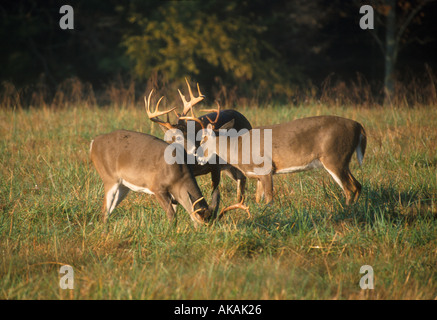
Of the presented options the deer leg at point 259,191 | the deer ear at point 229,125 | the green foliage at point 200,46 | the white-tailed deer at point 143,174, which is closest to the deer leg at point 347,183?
the deer leg at point 259,191

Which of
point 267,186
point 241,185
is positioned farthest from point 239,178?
point 267,186

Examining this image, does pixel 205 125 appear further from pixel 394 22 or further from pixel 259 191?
pixel 394 22

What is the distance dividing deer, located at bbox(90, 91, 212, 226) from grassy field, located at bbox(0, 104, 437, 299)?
6.8 inches

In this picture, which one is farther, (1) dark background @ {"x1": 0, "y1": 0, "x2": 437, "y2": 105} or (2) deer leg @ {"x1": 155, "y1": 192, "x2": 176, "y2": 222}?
(1) dark background @ {"x1": 0, "y1": 0, "x2": 437, "y2": 105}

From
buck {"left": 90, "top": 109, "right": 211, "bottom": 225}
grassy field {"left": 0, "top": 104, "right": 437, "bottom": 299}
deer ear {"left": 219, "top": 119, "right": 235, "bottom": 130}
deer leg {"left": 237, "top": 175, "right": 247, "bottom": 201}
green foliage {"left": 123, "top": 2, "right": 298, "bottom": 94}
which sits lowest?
grassy field {"left": 0, "top": 104, "right": 437, "bottom": 299}

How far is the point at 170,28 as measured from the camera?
18.9 metres

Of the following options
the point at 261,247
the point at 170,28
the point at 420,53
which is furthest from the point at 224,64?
the point at 261,247

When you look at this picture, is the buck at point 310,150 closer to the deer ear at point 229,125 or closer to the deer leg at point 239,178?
the deer leg at point 239,178

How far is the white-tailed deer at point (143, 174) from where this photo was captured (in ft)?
16.9

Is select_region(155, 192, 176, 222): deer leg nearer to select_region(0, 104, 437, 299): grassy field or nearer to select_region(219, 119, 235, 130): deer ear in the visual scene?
select_region(0, 104, 437, 299): grassy field

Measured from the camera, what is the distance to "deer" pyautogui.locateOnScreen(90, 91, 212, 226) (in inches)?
203

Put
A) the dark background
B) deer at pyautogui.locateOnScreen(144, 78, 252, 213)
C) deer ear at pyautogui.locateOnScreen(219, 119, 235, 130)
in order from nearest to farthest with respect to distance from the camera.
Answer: deer at pyautogui.locateOnScreen(144, 78, 252, 213) < deer ear at pyautogui.locateOnScreen(219, 119, 235, 130) < the dark background

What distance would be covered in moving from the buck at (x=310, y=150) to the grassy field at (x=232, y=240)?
213 mm

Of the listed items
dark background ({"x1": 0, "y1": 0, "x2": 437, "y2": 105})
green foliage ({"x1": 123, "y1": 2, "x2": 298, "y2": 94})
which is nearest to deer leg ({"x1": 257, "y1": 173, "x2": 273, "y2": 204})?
dark background ({"x1": 0, "y1": 0, "x2": 437, "y2": 105})
